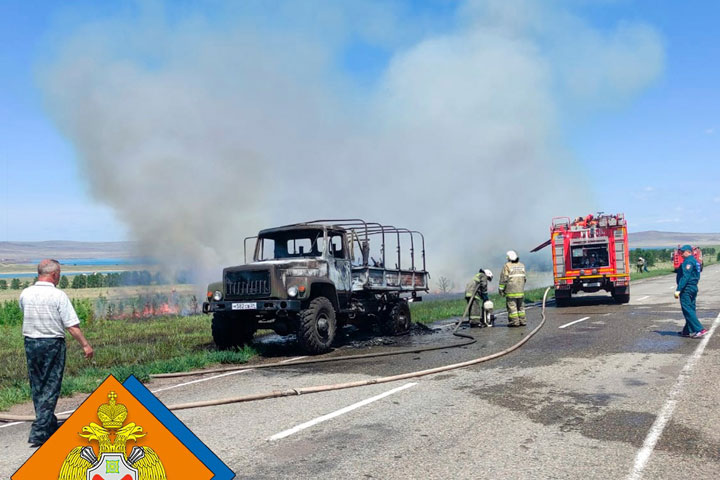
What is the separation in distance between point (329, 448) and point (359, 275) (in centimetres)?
780

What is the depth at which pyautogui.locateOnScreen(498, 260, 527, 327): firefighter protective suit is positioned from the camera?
1472 centimetres

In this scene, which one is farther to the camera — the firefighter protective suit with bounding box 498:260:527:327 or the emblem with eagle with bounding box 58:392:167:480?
the firefighter protective suit with bounding box 498:260:527:327

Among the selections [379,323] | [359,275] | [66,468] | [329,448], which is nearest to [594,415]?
[329,448]

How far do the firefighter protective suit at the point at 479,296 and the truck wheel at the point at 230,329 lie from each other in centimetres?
586

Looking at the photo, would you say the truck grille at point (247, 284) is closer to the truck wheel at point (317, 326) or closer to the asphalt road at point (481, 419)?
the truck wheel at point (317, 326)

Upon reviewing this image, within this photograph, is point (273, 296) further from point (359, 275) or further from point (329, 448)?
point (329, 448)

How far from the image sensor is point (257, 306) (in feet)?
36.0

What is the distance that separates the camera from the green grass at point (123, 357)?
351 inches

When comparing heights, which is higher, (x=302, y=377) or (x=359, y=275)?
(x=359, y=275)

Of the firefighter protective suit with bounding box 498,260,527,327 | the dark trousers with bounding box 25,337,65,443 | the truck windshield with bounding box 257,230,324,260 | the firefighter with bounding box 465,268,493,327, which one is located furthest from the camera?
the firefighter with bounding box 465,268,493,327

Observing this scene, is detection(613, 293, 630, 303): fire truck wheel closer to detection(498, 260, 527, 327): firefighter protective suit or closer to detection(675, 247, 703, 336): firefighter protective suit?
detection(498, 260, 527, 327): firefighter protective suit

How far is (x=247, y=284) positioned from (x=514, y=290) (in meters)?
6.74

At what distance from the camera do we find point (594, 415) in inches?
241

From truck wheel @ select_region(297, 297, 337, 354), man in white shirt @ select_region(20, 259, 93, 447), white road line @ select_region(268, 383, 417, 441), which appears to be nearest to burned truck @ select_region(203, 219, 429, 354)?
truck wheel @ select_region(297, 297, 337, 354)
